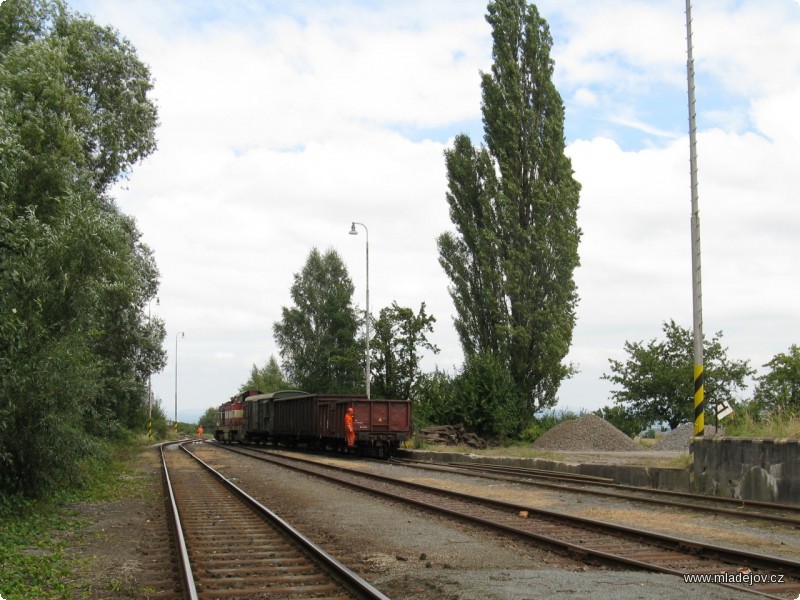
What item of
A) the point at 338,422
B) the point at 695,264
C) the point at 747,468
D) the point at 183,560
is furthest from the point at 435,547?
the point at 338,422

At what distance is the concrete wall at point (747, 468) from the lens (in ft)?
44.1

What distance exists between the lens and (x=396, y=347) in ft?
136

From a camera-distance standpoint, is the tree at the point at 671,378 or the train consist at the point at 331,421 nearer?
the train consist at the point at 331,421

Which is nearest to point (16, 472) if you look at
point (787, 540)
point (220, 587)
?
point (220, 587)

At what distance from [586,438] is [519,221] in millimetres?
11197

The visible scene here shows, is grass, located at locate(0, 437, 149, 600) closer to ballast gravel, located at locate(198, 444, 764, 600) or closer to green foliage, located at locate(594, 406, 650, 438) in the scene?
ballast gravel, located at locate(198, 444, 764, 600)

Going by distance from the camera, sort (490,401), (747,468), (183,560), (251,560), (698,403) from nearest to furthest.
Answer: (183,560) < (251,560) < (747,468) < (698,403) < (490,401)

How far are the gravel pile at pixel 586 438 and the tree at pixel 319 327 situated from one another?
25.7 metres

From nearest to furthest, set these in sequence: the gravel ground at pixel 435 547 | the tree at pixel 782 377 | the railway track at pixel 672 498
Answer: the gravel ground at pixel 435 547
the railway track at pixel 672 498
the tree at pixel 782 377

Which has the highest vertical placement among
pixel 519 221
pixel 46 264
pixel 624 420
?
pixel 519 221

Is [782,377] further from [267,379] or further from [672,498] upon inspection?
[267,379]

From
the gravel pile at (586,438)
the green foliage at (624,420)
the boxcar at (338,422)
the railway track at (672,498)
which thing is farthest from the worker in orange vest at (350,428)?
the green foliage at (624,420)

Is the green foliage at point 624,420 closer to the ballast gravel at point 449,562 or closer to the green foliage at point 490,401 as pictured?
the green foliage at point 490,401

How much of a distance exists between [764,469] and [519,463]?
10735mm
